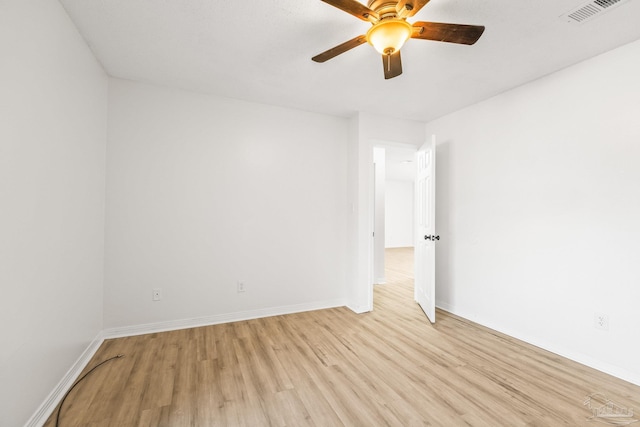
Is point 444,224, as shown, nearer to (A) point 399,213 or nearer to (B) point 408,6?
(B) point 408,6

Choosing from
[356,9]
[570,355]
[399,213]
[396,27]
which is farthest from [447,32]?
[399,213]

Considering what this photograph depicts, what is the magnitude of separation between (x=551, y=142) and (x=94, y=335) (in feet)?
14.9

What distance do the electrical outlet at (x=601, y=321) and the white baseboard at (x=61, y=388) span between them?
3929 mm

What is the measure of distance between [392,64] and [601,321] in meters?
2.63

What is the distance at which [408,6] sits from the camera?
1.43 metres

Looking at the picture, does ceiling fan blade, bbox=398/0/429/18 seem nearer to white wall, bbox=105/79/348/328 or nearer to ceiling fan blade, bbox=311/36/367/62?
ceiling fan blade, bbox=311/36/367/62

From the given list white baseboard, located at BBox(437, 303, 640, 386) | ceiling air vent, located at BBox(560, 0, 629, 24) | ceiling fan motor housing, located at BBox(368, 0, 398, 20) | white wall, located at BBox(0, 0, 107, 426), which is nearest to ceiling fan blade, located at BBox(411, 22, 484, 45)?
ceiling fan motor housing, located at BBox(368, 0, 398, 20)

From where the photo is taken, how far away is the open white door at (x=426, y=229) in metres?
3.26

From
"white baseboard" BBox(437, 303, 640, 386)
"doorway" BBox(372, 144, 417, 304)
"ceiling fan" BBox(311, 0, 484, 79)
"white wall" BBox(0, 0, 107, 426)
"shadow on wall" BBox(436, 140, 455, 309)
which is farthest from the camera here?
"doorway" BBox(372, 144, 417, 304)

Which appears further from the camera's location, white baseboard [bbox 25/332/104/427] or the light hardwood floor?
the light hardwood floor

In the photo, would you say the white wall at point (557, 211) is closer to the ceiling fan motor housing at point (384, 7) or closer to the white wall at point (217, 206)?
the white wall at point (217, 206)

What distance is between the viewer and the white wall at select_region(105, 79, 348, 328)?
277 cm

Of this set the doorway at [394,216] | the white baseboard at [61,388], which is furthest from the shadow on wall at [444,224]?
the white baseboard at [61,388]

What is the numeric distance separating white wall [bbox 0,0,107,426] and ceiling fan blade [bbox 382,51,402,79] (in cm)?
198
